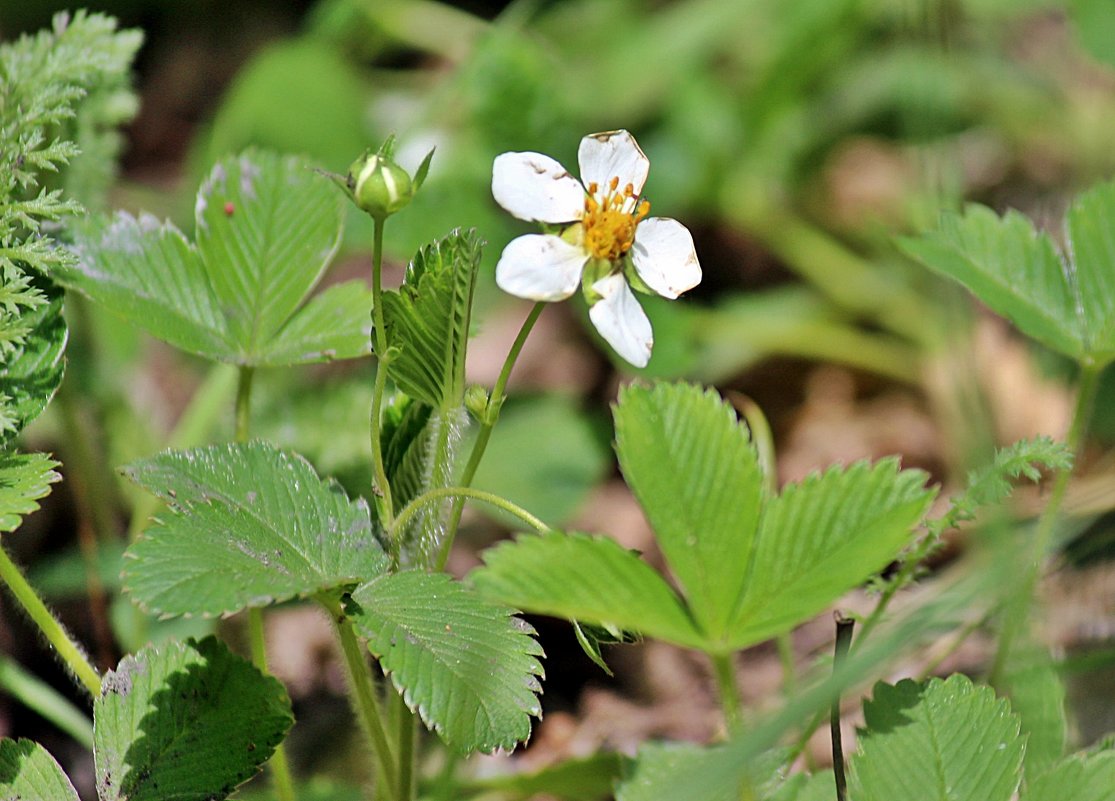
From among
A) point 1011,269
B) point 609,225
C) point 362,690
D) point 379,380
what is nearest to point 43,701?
point 362,690

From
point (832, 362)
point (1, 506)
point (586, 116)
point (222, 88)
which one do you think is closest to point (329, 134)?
point (586, 116)

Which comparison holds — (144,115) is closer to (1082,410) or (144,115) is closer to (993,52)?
(993,52)

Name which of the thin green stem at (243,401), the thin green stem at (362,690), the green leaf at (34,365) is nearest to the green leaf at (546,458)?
the thin green stem at (243,401)

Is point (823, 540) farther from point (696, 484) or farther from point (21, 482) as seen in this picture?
point (21, 482)

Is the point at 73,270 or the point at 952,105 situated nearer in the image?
the point at 73,270

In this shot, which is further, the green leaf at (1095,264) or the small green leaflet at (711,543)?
the green leaf at (1095,264)

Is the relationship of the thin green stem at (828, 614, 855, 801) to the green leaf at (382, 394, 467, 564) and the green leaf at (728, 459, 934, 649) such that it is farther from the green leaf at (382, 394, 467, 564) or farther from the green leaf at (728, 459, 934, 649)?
the green leaf at (382, 394, 467, 564)

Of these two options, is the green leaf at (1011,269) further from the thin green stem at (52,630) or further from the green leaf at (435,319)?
the thin green stem at (52,630)
